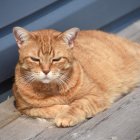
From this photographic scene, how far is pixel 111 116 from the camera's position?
4.02 meters

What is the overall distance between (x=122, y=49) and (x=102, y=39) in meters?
0.21

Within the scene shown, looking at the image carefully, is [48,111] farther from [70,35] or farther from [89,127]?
[70,35]

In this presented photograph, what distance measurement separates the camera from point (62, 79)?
156 inches

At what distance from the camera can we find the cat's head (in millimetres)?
3797

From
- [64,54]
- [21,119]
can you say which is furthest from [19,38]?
[21,119]

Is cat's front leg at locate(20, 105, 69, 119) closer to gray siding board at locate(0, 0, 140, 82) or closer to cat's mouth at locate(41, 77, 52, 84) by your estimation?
cat's mouth at locate(41, 77, 52, 84)

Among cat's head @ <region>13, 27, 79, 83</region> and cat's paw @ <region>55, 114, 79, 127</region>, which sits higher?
cat's head @ <region>13, 27, 79, 83</region>

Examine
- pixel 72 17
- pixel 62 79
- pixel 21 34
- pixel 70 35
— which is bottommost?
pixel 62 79

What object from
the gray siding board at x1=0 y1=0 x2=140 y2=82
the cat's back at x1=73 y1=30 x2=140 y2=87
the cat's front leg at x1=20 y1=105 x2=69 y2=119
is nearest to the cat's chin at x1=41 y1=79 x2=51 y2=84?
the cat's front leg at x1=20 y1=105 x2=69 y2=119

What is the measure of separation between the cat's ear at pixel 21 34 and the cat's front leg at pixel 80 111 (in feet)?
2.02

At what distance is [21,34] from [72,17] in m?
1.26

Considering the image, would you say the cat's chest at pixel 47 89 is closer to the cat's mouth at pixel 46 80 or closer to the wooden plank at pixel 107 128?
the cat's mouth at pixel 46 80

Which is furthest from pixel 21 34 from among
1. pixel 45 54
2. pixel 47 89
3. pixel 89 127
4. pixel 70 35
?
pixel 89 127

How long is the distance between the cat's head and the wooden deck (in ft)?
1.20
